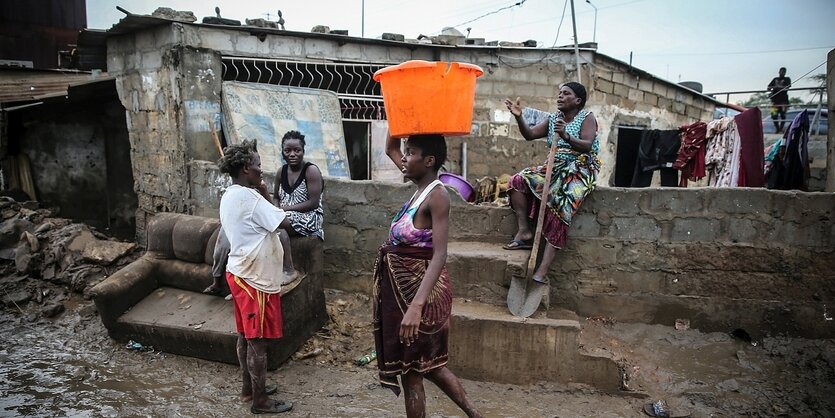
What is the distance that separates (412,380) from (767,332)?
331 cm

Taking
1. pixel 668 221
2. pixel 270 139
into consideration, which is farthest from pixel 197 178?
pixel 668 221

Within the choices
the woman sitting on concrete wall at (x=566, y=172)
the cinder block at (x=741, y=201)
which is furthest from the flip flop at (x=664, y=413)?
the cinder block at (x=741, y=201)

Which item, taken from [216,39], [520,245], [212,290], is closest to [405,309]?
[520,245]

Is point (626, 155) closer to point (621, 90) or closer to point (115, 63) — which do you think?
point (621, 90)

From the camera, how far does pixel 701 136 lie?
6262mm

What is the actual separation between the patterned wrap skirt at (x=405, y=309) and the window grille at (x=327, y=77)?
5158mm

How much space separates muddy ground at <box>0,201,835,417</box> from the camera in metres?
3.47

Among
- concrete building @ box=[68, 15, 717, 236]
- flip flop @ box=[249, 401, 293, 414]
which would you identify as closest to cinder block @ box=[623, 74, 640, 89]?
concrete building @ box=[68, 15, 717, 236]

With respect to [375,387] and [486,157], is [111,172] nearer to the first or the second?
[486,157]

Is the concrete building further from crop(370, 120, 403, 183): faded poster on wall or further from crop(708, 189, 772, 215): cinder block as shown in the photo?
crop(708, 189, 772, 215): cinder block

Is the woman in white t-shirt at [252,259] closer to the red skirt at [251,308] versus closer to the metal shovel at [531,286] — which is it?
the red skirt at [251,308]

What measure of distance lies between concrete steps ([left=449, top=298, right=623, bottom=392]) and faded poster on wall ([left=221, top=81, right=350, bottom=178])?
3.69 m

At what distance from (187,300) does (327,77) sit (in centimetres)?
422

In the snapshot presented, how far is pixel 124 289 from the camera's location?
437 centimetres
